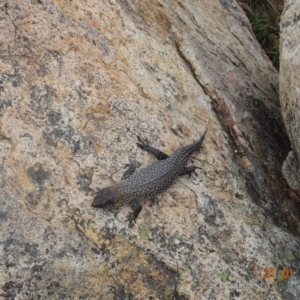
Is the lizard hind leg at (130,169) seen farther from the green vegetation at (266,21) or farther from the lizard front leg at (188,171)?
the green vegetation at (266,21)

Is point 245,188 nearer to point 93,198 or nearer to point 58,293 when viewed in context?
point 93,198

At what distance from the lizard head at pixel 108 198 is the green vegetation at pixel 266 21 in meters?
6.55

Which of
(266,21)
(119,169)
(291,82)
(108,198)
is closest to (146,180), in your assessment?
(119,169)

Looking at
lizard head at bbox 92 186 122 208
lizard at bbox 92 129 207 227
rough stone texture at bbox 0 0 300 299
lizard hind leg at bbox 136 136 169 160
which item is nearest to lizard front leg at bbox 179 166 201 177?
lizard at bbox 92 129 207 227

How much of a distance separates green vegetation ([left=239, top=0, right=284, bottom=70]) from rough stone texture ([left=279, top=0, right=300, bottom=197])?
13.9 feet

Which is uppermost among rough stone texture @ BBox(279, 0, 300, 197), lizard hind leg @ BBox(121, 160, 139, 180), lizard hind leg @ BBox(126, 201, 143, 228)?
rough stone texture @ BBox(279, 0, 300, 197)

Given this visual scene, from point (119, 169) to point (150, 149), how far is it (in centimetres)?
50

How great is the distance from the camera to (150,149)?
580cm

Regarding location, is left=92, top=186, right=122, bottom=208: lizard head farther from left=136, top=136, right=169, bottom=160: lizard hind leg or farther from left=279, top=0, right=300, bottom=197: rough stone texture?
left=279, top=0, right=300, bottom=197: rough stone texture

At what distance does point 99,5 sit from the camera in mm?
6250

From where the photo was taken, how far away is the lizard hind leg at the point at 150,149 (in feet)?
18.9

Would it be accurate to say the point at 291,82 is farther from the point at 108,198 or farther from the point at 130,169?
the point at 108,198

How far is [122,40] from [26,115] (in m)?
1.73

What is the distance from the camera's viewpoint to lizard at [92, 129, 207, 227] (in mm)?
5281
